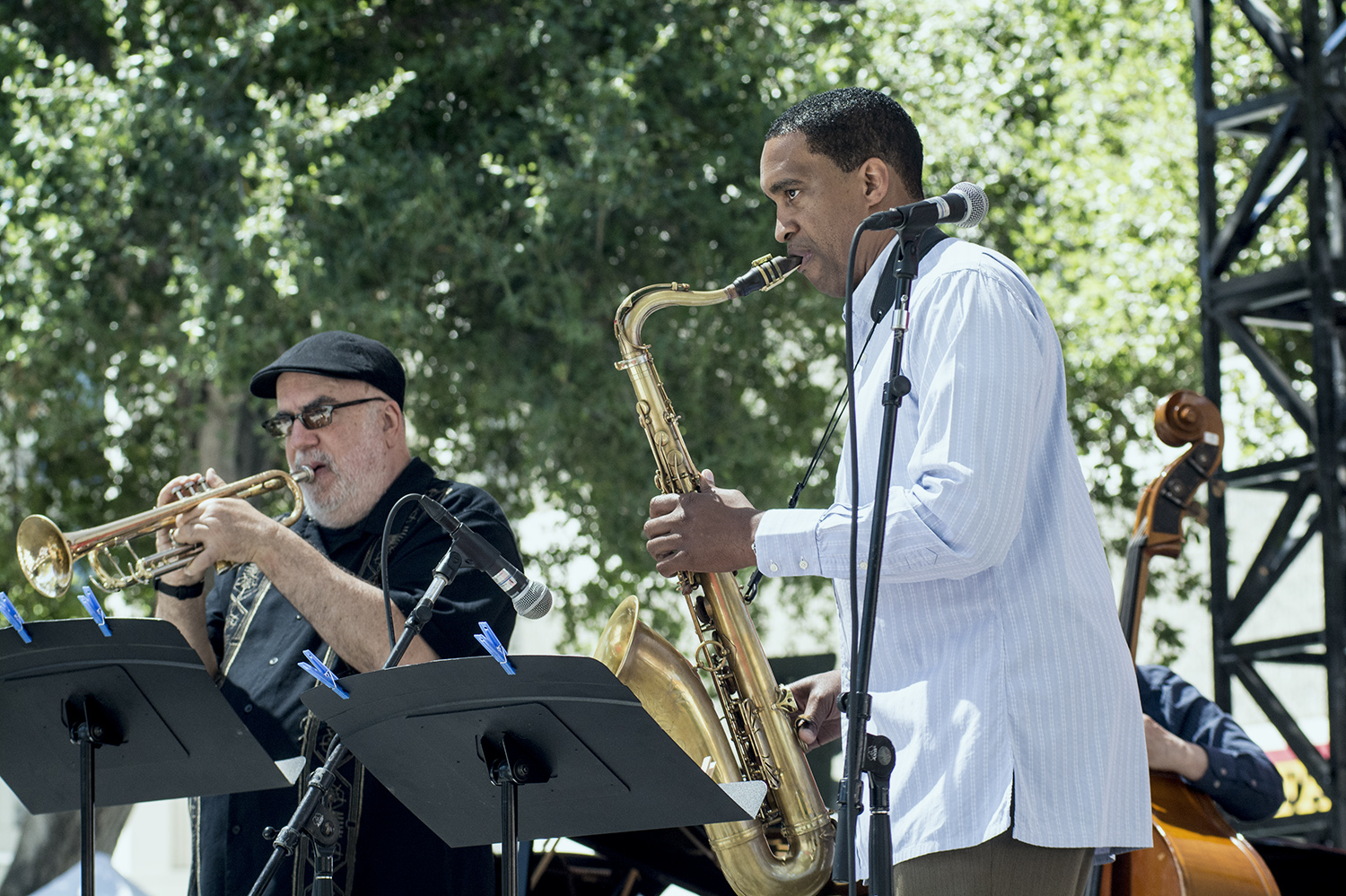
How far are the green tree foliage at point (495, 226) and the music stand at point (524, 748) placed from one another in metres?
3.86

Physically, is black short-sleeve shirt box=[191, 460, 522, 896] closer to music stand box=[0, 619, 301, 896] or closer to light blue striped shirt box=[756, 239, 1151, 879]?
music stand box=[0, 619, 301, 896]

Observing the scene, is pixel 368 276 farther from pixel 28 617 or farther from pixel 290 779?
pixel 290 779

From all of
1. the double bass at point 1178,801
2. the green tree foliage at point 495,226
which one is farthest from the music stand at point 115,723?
the green tree foliage at point 495,226

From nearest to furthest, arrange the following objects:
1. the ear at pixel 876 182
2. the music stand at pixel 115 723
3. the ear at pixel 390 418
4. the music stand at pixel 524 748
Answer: the music stand at pixel 524 748 < the ear at pixel 876 182 < the music stand at pixel 115 723 < the ear at pixel 390 418

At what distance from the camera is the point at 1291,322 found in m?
6.07

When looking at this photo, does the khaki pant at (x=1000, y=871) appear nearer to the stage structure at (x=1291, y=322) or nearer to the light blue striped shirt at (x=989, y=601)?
the light blue striped shirt at (x=989, y=601)

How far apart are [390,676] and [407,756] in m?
0.23

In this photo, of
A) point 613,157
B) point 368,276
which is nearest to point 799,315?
point 613,157

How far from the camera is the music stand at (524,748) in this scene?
7.39 feet

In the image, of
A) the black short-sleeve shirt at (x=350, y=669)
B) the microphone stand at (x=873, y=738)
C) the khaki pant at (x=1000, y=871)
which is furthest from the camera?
the black short-sleeve shirt at (x=350, y=669)

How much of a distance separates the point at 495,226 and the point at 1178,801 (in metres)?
4.12

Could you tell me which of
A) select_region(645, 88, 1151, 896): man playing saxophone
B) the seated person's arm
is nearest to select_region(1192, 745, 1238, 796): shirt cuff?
the seated person's arm

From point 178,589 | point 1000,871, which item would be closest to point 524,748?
point 1000,871

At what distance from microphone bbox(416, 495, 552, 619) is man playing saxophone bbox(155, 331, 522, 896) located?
45 cm
